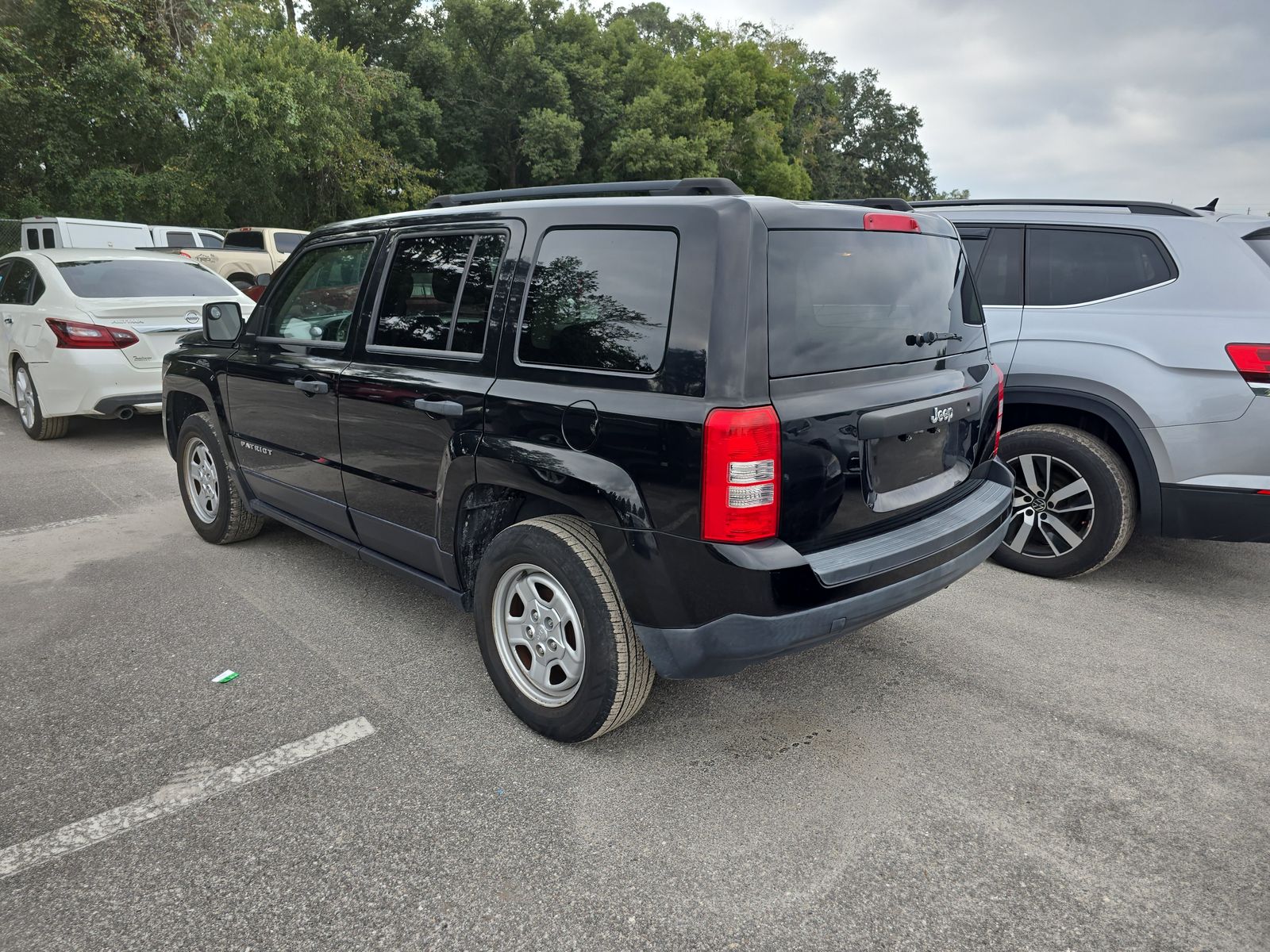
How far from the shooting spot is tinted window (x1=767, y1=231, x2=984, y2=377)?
2.48 meters

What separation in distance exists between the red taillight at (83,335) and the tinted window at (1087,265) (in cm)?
701

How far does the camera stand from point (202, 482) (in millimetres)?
4977

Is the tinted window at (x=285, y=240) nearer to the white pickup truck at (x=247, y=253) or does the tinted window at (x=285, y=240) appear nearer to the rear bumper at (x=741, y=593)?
the white pickup truck at (x=247, y=253)

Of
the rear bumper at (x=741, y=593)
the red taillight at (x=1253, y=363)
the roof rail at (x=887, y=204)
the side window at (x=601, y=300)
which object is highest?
the roof rail at (x=887, y=204)

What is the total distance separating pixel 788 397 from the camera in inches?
96.8

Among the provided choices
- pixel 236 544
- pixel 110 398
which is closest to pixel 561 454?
pixel 236 544

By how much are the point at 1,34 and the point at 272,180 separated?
6.02m

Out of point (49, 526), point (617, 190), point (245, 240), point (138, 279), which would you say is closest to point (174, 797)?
point (617, 190)

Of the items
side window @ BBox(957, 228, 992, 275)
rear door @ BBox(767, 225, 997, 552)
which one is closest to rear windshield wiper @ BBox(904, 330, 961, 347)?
rear door @ BBox(767, 225, 997, 552)

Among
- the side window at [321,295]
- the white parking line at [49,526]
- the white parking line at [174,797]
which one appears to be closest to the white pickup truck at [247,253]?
the white parking line at [49,526]

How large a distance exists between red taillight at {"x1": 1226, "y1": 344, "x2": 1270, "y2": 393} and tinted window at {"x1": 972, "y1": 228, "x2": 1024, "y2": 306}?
111 cm

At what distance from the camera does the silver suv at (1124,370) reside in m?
3.83

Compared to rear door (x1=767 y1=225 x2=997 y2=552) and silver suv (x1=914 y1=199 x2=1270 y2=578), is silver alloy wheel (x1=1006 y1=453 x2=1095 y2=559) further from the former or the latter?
rear door (x1=767 y1=225 x2=997 y2=552)

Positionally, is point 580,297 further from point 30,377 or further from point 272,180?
point 272,180
